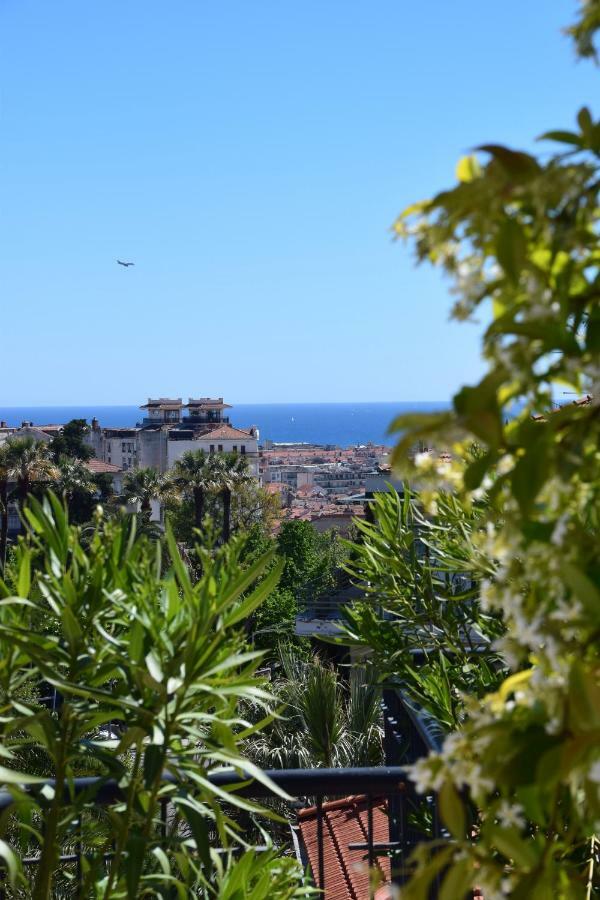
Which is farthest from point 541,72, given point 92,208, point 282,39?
point 92,208

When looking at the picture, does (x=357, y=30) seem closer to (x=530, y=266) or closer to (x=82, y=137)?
(x=530, y=266)

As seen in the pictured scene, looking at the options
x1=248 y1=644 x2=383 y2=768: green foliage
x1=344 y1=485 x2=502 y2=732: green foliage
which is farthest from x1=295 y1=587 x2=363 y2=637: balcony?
x1=344 y1=485 x2=502 y2=732: green foliage

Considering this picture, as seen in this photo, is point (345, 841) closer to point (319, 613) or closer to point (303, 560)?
point (319, 613)

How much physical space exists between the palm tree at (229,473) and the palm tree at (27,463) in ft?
18.4

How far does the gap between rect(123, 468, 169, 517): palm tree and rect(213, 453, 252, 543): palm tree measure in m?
1.87

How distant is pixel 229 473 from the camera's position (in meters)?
31.2

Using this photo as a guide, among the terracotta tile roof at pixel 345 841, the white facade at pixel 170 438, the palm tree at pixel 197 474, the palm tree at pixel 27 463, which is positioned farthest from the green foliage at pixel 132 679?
the white facade at pixel 170 438

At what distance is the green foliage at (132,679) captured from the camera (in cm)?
108

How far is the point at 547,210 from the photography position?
1.85 feet

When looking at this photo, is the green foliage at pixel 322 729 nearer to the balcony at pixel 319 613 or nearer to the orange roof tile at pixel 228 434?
the balcony at pixel 319 613

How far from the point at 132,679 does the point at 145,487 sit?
100 ft

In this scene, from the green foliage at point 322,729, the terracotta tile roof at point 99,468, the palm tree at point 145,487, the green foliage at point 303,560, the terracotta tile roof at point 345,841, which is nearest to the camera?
the terracotta tile roof at point 345,841

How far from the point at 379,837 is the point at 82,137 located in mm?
48180

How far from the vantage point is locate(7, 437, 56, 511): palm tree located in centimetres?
2691
